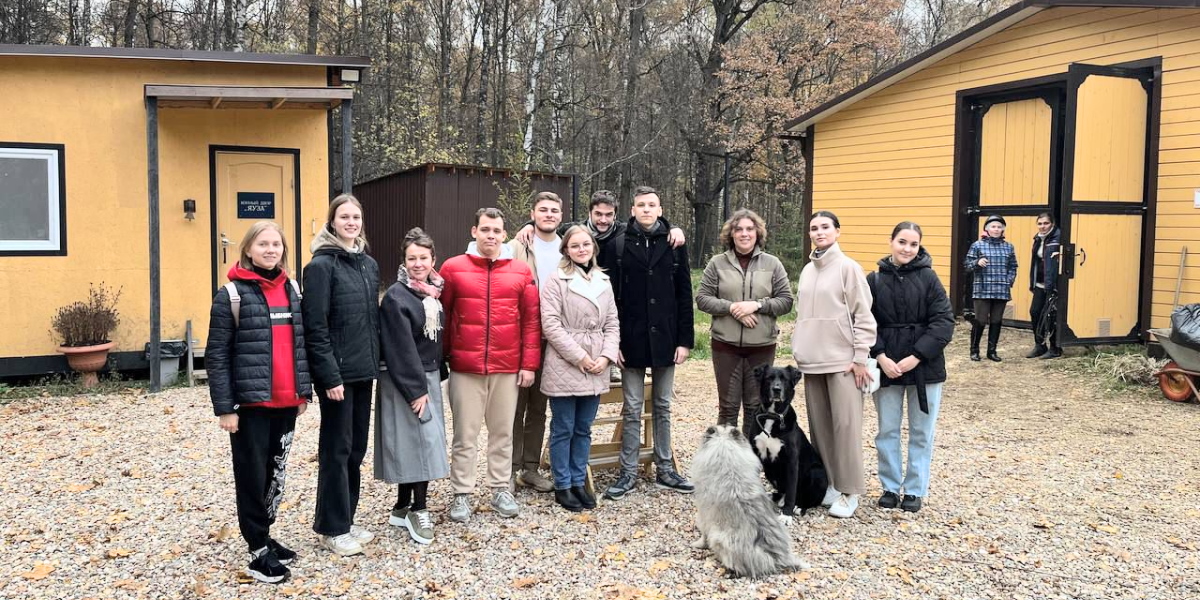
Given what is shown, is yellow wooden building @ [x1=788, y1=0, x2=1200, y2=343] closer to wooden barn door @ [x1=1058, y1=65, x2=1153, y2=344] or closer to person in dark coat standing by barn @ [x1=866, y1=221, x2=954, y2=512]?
wooden barn door @ [x1=1058, y1=65, x2=1153, y2=344]

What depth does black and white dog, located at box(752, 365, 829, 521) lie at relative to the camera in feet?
15.3

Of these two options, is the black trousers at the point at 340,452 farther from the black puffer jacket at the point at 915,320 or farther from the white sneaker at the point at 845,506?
the black puffer jacket at the point at 915,320

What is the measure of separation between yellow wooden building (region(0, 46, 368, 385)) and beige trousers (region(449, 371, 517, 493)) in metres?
4.92

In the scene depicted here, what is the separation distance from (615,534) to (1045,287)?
24.8ft

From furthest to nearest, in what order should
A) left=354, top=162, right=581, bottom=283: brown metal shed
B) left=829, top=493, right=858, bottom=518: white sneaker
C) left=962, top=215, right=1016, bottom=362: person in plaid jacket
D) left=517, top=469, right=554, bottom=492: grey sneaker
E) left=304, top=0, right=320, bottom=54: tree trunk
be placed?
left=304, top=0, right=320, bottom=54: tree trunk, left=354, top=162, right=581, bottom=283: brown metal shed, left=962, top=215, right=1016, bottom=362: person in plaid jacket, left=517, top=469, right=554, bottom=492: grey sneaker, left=829, top=493, right=858, bottom=518: white sneaker

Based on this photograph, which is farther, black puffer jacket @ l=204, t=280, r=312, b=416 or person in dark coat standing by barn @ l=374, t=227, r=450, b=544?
person in dark coat standing by barn @ l=374, t=227, r=450, b=544

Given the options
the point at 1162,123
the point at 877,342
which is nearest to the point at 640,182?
the point at 1162,123

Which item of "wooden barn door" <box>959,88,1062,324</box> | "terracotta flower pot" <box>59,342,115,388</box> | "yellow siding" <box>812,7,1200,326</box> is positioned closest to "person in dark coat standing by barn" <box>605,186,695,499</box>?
"terracotta flower pot" <box>59,342,115,388</box>

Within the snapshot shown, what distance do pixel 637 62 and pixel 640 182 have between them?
611cm

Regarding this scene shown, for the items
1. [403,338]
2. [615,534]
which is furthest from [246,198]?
[615,534]

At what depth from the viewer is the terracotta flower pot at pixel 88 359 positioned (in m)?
8.59

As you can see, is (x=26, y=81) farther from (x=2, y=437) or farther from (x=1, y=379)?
(x=2, y=437)

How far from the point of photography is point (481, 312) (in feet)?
15.6

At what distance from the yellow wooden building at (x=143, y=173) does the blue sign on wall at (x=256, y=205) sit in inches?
0.4
